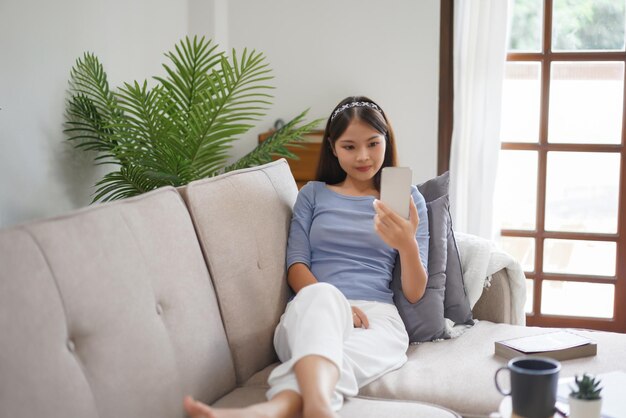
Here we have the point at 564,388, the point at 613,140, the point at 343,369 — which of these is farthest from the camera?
the point at 613,140

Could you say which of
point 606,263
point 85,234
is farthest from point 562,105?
point 85,234

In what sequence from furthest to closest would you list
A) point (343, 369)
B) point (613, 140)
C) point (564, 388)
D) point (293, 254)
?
point (613, 140)
point (293, 254)
point (343, 369)
point (564, 388)

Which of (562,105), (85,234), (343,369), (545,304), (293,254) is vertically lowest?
(545,304)

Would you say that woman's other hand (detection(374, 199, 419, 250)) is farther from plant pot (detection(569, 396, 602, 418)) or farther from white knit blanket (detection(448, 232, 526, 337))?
plant pot (detection(569, 396, 602, 418))

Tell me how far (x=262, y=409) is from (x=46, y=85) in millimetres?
1537

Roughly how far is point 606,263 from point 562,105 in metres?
0.77

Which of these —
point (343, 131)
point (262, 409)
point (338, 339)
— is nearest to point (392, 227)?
point (343, 131)

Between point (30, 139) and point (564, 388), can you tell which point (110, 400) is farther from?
point (30, 139)

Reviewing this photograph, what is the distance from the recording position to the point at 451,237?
99.7 inches

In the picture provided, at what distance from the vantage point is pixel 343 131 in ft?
7.85

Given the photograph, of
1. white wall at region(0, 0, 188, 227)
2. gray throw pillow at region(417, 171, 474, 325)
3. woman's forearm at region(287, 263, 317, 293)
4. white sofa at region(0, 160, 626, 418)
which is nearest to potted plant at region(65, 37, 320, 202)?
white wall at region(0, 0, 188, 227)

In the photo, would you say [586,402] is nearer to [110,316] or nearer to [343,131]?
[110,316]

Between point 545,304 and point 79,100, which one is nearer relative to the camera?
point 79,100

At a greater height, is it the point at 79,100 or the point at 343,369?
the point at 79,100
